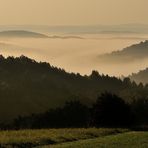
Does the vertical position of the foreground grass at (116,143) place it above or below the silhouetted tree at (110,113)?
below

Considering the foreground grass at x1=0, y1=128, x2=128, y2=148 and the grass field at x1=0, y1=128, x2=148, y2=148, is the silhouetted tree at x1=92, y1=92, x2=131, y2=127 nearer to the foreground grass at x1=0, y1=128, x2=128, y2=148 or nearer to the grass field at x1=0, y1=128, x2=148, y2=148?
the foreground grass at x1=0, y1=128, x2=128, y2=148

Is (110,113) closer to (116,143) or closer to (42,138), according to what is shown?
(42,138)

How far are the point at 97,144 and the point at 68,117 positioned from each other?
110 meters

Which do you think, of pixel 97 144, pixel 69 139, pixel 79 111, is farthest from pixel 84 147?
pixel 79 111

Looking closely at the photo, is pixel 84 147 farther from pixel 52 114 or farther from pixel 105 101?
pixel 52 114

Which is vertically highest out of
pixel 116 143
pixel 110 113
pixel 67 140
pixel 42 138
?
pixel 110 113

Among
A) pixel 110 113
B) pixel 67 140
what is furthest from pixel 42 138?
pixel 110 113

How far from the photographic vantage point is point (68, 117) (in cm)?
14775

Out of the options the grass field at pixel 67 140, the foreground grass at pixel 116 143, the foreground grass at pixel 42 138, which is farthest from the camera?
the foreground grass at pixel 42 138

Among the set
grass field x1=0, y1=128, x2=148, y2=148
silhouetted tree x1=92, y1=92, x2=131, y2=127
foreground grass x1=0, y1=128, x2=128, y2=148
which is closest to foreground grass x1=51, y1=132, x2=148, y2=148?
grass field x1=0, y1=128, x2=148, y2=148

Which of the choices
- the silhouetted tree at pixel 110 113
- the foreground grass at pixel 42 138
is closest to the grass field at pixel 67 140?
the foreground grass at pixel 42 138

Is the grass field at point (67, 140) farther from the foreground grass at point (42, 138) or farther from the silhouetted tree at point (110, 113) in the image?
the silhouetted tree at point (110, 113)

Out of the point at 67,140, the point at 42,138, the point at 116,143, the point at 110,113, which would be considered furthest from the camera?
the point at 110,113

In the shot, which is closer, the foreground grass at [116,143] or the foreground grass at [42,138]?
the foreground grass at [116,143]
